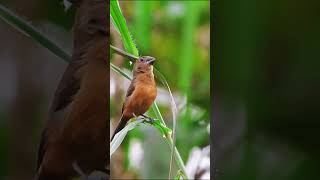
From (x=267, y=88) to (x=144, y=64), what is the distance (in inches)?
17.4

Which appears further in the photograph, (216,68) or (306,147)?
(216,68)

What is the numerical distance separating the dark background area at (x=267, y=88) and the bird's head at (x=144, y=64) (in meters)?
0.24

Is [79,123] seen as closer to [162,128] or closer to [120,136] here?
[120,136]

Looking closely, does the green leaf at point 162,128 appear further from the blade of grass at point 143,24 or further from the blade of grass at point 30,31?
the blade of grass at point 30,31

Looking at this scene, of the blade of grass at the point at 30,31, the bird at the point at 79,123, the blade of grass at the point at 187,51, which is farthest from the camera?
the blade of grass at the point at 187,51

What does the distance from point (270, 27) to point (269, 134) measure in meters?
0.33

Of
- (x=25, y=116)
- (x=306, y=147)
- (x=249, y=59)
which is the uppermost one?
(x=249, y=59)

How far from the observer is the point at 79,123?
1541 millimetres

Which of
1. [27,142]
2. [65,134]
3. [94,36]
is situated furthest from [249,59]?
[27,142]

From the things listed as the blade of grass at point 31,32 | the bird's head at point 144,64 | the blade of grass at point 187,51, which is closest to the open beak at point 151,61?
the bird's head at point 144,64

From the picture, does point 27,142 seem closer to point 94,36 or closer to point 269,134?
point 94,36

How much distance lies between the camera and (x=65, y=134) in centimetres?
151

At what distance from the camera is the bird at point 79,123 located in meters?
1.47

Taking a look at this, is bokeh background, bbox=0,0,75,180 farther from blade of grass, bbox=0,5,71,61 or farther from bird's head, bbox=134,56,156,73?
bird's head, bbox=134,56,156,73
